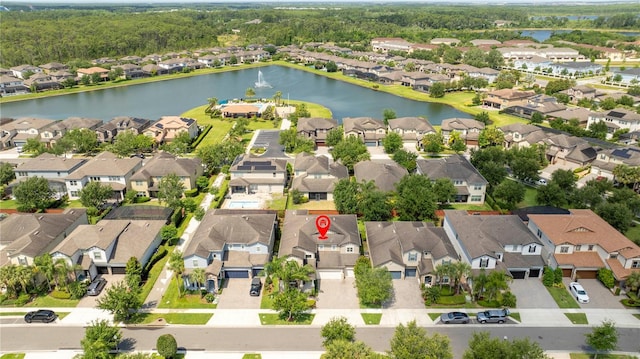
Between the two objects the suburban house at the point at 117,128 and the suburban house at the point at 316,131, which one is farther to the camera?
the suburban house at the point at 117,128

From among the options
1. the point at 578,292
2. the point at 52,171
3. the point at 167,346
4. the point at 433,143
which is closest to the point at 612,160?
the point at 433,143

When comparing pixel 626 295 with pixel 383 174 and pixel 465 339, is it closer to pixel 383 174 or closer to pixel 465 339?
pixel 465 339

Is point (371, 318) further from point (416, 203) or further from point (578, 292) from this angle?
point (578, 292)

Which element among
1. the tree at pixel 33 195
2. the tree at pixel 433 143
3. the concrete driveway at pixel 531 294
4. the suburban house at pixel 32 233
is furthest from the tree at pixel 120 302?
the tree at pixel 433 143

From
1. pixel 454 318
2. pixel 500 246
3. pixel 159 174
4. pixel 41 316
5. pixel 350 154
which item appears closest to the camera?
pixel 454 318

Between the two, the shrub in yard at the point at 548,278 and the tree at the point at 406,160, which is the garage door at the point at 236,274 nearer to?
the shrub in yard at the point at 548,278
